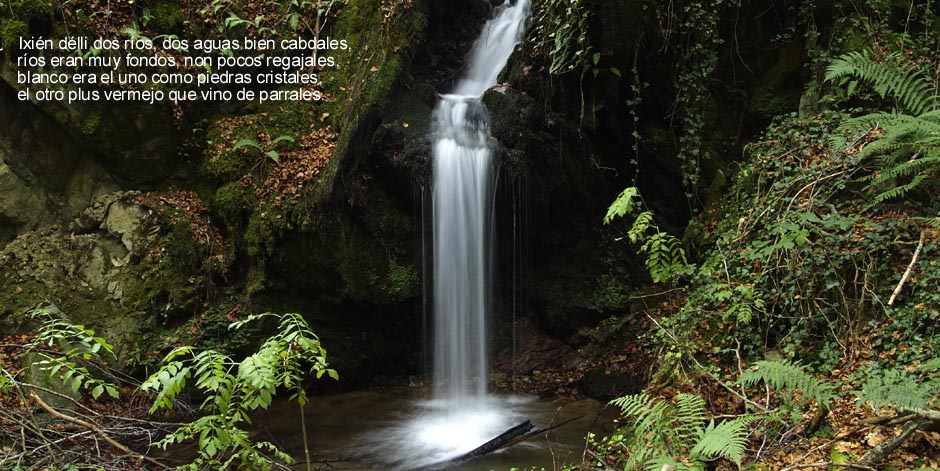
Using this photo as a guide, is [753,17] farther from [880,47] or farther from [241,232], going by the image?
[241,232]

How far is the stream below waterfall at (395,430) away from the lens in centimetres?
544

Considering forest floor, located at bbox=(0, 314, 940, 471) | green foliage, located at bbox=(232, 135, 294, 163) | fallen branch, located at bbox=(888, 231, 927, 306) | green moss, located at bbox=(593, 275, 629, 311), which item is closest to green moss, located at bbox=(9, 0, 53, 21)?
green foliage, located at bbox=(232, 135, 294, 163)

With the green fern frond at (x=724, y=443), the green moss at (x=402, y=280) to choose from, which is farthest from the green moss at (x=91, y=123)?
the green fern frond at (x=724, y=443)

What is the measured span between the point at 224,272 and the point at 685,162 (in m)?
6.78

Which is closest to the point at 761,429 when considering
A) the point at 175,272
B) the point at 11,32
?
the point at 175,272

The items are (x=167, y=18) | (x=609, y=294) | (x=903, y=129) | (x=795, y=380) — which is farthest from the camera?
(x=609, y=294)

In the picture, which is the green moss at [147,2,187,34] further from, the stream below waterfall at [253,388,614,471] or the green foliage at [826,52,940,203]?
the green foliage at [826,52,940,203]

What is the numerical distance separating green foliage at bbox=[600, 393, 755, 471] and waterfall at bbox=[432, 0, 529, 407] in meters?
3.70

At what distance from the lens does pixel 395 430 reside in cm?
641

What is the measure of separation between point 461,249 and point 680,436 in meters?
4.34

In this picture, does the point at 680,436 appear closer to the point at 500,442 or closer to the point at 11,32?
the point at 500,442

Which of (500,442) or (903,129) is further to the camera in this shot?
(500,442)

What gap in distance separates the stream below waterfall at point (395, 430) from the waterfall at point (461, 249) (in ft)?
1.66

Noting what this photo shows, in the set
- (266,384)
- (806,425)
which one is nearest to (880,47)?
(806,425)
